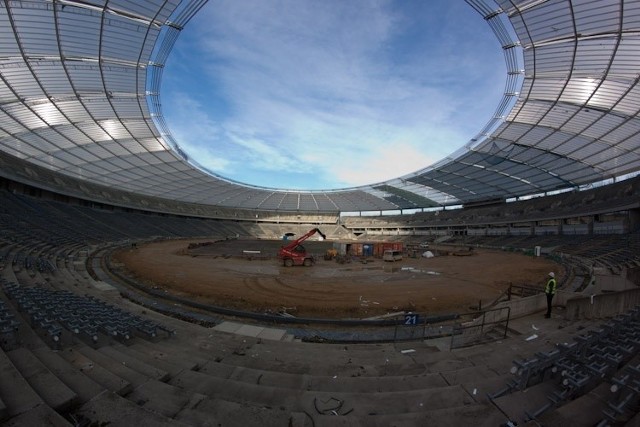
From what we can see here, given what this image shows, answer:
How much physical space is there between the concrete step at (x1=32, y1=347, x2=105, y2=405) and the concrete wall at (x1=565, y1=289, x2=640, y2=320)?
13.0 metres

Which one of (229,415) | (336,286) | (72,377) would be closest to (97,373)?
(72,377)

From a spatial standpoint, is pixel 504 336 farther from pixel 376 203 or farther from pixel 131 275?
pixel 376 203

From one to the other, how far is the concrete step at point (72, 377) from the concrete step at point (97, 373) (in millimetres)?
203

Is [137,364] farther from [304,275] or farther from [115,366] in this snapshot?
[304,275]

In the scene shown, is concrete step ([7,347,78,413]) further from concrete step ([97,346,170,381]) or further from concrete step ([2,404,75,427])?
concrete step ([97,346,170,381])

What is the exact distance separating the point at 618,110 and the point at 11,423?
42383mm

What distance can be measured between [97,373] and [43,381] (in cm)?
93

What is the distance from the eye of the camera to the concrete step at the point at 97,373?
16.3 feet

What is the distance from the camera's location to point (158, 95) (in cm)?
3241

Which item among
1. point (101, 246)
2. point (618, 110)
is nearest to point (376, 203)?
point (618, 110)

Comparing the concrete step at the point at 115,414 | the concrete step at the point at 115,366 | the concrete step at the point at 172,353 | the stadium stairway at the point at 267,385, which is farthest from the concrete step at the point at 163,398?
the concrete step at the point at 172,353

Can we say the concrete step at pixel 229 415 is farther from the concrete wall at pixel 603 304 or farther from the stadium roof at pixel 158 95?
the stadium roof at pixel 158 95

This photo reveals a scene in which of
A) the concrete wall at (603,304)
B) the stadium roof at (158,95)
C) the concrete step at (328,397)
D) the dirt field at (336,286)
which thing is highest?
the stadium roof at (158,95)

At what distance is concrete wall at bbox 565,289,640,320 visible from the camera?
1029 cm
